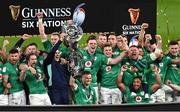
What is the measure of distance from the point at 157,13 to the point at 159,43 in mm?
528

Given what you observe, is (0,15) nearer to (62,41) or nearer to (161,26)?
(62,41)

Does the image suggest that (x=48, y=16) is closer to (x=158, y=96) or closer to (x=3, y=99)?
(x=3, y=99)

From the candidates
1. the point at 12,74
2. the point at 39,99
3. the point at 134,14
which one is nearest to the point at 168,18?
the point at 134,14

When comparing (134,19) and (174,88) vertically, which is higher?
(134,19)

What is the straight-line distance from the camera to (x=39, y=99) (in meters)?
11.4

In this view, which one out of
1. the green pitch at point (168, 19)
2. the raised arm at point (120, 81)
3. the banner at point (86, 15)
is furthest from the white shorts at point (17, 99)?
the green pitch at point (168, 19)

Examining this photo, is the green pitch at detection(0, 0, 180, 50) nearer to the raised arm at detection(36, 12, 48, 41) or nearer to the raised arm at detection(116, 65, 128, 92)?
the raised arm at detection(116, 65, 128, 92)

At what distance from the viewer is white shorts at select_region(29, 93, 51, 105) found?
37.5 feet

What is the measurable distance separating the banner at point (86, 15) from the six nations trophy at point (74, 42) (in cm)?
8

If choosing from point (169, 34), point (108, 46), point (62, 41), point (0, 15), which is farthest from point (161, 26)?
point (0, 15)

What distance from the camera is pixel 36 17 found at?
1156 centimetres

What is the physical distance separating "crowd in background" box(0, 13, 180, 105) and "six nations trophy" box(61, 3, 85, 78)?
0.19 ft

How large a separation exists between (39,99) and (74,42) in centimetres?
119

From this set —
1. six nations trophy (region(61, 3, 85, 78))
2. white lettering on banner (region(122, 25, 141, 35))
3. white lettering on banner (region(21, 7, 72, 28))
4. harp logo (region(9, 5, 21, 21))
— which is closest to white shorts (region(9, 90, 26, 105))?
six nations trophy (region(61, 3, 85, 78))
